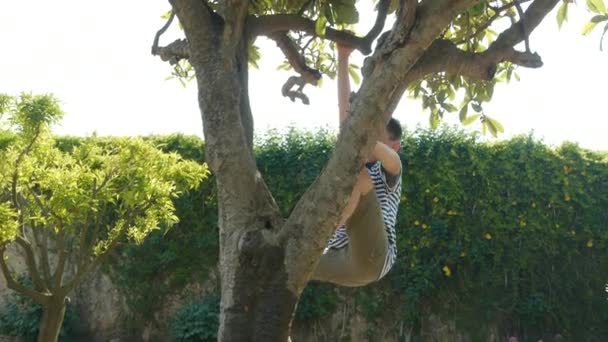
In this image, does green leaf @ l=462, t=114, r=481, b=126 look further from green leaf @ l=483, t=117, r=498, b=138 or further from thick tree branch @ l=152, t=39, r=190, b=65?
thick tree branch @ l=152, t=39, r=190, b=65

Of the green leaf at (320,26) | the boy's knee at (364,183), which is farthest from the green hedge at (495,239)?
the boy's knee at (364,183)

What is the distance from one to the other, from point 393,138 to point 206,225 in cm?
542

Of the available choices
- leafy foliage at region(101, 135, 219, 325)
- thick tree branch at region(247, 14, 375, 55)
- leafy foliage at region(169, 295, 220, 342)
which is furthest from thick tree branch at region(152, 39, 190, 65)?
leafy foliage at region(101, 135, 219, 325)

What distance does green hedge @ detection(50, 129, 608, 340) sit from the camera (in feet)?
28.8

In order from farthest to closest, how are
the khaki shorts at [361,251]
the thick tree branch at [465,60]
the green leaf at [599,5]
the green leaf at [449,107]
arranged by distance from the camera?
the green leaf at [449,107] < the green leaf at [599,5] < the thick tree branch at [465,60] < the khaki shorts at [361,251]

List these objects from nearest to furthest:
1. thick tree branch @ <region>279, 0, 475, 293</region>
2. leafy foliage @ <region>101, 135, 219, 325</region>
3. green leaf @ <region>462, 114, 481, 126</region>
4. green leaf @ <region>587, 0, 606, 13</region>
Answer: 1. thick tree branch @ <region>279, 0, 475, 293</region>
2. green leaf @ <region>587, 0, 606, 13</region>
3. green leaf @ <region>462, 114, 481, 126</region>
4. leafy foliage @ <region>101, 135, 219, 325</region>

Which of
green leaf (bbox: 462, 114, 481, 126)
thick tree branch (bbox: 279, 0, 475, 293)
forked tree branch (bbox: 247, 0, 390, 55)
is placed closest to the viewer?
thick tree branch (bbox: 279, 0, 475, 293)

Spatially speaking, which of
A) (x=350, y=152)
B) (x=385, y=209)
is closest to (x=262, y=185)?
(x=350, y=152)

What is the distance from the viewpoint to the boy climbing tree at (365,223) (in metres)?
3.51

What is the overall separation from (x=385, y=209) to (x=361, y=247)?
49cm

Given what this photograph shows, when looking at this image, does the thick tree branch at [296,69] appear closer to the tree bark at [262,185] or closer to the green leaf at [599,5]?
the tree bark at [262,185]

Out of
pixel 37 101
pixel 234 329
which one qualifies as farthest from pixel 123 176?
pixel 234 329

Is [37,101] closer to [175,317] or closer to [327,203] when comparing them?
[327,203]

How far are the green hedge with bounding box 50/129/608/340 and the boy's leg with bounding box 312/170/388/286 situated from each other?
501cm
